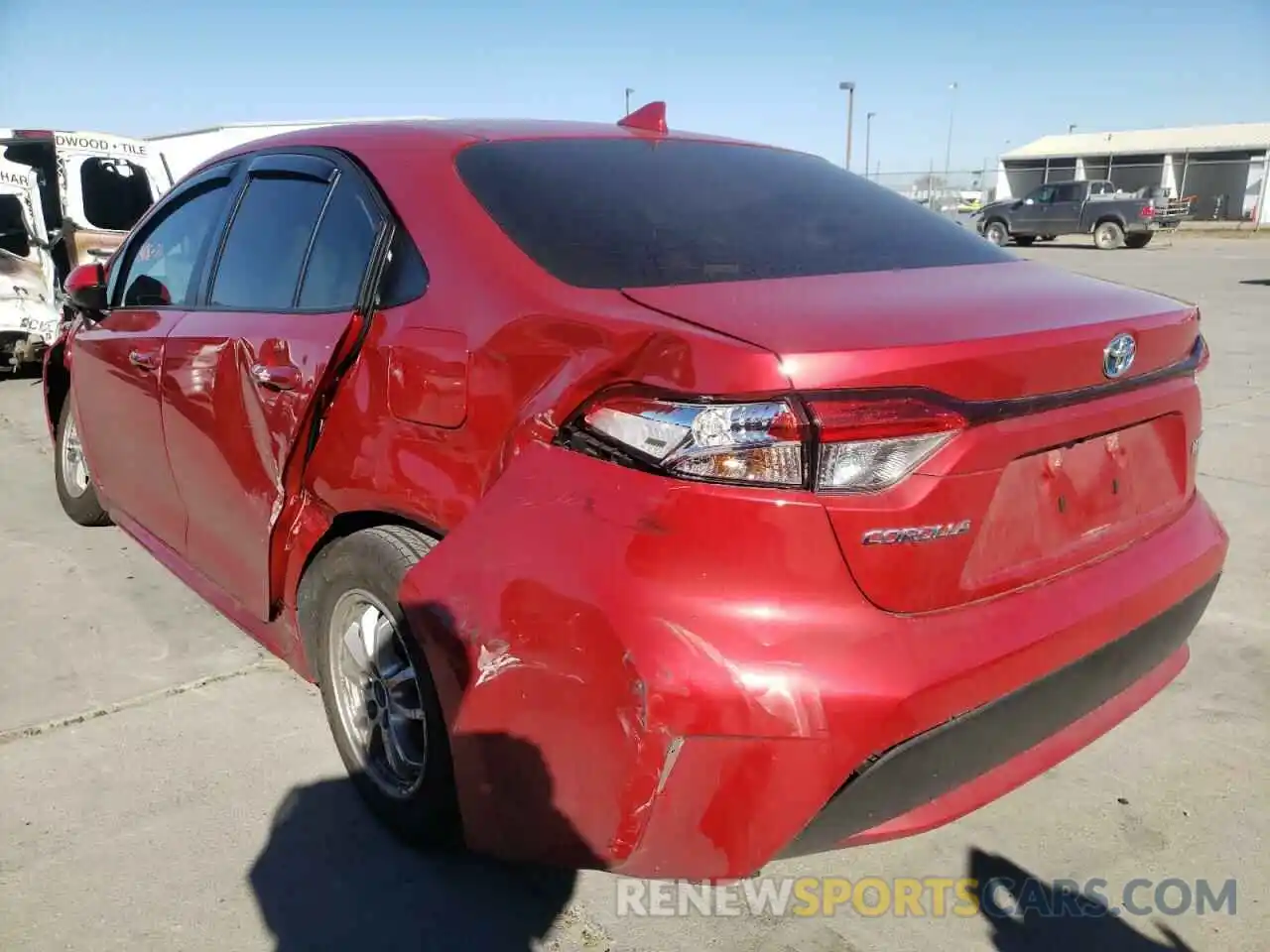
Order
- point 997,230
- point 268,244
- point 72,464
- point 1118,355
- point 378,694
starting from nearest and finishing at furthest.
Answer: point 1118,355
point 378,694
point 268,244
point 72,464
point 997,230

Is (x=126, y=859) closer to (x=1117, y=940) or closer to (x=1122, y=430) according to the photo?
(x=1117, y=940)

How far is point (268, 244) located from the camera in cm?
280

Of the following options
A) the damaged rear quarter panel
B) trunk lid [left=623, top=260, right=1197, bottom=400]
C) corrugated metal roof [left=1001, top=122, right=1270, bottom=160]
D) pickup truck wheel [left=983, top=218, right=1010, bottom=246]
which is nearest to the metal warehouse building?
corrugated metal roof [left=1001, top=122, right=1270, bottom=160]

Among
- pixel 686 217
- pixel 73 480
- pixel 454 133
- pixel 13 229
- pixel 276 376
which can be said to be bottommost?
pixel 73 480

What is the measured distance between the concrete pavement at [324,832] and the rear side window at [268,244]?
1213mm

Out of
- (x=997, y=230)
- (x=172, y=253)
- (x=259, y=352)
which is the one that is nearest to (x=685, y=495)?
(x=259, y=352)

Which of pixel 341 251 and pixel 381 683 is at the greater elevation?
pixel 341 251

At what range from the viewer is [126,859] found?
7.64 ft

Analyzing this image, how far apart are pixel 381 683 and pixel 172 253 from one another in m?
1.88

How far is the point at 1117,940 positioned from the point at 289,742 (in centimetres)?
211

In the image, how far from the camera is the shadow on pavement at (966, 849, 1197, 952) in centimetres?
204

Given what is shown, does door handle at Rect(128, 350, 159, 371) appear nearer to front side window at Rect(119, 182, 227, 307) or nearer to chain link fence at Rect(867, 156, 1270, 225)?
front side window at Rect(119, 182, 227, 307)

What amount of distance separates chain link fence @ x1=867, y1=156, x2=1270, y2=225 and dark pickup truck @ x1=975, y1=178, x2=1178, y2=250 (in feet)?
24.9

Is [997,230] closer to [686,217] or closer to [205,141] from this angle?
[205,141]
